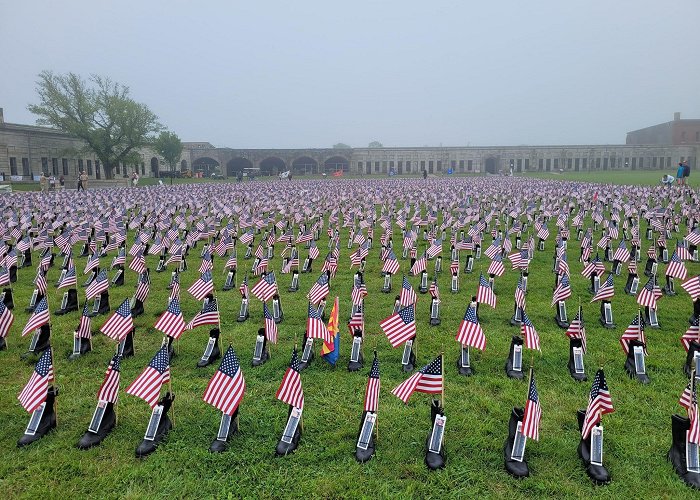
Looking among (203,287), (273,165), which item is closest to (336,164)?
(273,165)

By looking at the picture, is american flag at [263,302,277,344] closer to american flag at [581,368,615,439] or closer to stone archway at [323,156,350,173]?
american flag at [581,368,615,439]

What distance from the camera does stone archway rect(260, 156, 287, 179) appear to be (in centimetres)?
9544

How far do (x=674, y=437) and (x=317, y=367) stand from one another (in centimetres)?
436

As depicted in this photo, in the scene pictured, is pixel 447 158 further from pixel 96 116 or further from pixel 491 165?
pixel 96 116

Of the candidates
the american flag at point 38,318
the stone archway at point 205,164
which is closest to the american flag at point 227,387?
the american flag at point 38,318

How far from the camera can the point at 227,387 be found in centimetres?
507

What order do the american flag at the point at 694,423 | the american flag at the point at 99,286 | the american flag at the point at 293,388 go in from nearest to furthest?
the american flag at the point at 694,423, the american flag at the point at 293,388, the american flag at the point at 99,286

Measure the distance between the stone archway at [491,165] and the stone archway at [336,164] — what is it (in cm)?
2728

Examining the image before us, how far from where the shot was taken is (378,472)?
190 inches

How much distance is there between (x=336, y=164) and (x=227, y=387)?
9361 centimetres

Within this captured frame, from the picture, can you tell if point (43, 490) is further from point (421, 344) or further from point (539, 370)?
point (539, 370)

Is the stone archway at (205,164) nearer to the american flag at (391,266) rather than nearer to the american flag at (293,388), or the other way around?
the american flag at (391,266)

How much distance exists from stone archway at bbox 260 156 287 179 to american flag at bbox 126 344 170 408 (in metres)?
91.6

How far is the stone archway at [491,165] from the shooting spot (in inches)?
3799
